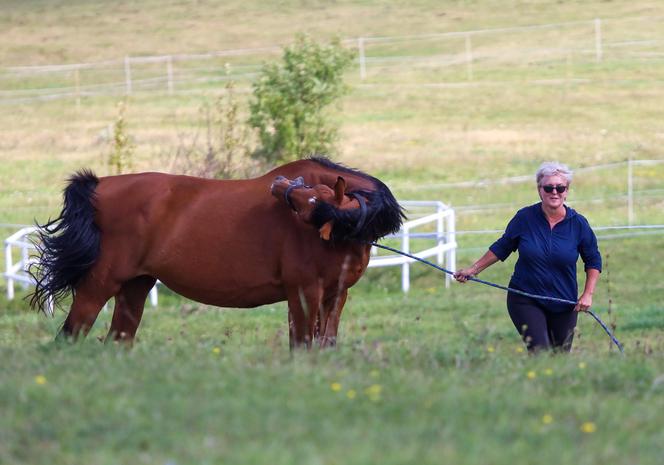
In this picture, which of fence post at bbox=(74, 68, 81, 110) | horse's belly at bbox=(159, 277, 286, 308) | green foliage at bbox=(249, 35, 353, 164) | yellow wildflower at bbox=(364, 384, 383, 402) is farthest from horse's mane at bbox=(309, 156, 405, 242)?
fence post at bbox=(74, 68, 81, 110)

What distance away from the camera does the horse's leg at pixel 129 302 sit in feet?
26.8

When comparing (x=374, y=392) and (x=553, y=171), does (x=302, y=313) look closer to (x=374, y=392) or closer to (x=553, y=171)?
(x=553, y=171)

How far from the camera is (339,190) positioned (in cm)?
763

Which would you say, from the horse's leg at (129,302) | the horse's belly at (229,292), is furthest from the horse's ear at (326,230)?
the horse's leg at (129,302)

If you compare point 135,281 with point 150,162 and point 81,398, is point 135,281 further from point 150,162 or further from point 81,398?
point 150,162

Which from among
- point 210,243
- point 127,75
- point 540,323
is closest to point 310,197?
point 210,243

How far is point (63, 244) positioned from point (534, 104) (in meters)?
33.0

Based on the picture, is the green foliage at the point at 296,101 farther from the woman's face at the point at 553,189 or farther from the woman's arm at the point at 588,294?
the woman's face at the point at 553,189

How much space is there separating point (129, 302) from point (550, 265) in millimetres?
2674

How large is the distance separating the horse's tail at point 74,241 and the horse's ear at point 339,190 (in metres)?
1.53

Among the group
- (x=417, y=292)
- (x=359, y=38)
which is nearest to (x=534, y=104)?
(x=359, y=38)

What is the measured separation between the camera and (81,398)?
16.6 feet

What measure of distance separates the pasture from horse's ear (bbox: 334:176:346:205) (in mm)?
868

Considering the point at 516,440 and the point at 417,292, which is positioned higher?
the point at 516,440
